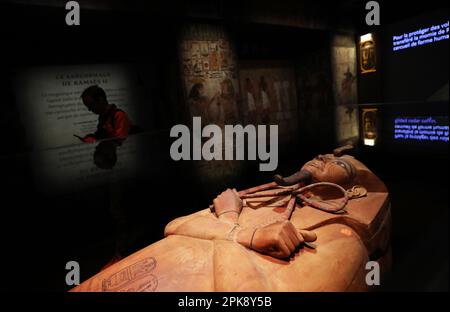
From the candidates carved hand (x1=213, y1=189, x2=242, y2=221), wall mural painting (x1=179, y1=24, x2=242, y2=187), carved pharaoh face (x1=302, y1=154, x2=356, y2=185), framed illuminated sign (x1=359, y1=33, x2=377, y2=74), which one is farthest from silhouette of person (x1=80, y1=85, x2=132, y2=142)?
framed illuminated sign (x1=359, y1=33, x2=377, y2=74)

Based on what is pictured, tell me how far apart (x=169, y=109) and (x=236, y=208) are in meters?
2.56

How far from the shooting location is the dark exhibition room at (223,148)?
160 cm

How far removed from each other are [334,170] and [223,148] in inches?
75.0

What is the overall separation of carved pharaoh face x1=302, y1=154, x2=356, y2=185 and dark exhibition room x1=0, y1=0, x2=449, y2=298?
12 mm

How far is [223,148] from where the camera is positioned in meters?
3.85

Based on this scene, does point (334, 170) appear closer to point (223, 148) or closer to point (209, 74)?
point (223, 148)

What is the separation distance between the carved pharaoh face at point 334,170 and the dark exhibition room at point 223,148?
12 millimetres

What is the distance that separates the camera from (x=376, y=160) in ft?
8.02

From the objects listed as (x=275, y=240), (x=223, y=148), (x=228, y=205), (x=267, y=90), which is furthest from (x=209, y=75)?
(x=275, y=240)

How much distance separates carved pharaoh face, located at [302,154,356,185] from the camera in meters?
2.17

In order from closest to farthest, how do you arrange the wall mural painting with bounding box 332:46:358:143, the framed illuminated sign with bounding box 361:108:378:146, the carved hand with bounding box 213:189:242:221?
the carved hand with bounding box 213:189:242:221, the framed illuminated sign with bounding box 361:108:378:146, the wall mural painting with bounding box 332:46:358:143

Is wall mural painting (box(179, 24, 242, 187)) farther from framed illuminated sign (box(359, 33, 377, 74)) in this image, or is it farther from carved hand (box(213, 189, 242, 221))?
framed illuminated sign (box(359, 33, 377, 74))

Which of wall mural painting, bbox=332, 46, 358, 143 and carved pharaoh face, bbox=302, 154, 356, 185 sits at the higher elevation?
wall mural painting, bbox=332, 46, 358, 143
